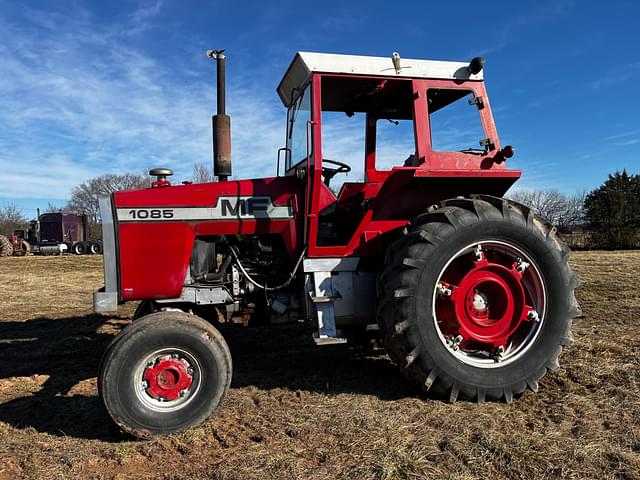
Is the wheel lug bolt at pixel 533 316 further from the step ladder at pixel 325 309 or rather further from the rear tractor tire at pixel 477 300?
the step ladder at pixel 325 309

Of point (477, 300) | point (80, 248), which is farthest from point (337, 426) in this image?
point (80, 248)

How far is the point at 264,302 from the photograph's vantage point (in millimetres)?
4531

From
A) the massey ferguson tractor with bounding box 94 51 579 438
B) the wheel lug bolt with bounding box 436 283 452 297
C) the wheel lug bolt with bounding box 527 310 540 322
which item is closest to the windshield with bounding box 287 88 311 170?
the massey ferguson tractor with bounding box 94 51 579 438

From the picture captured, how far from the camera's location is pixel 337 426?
11.1ft

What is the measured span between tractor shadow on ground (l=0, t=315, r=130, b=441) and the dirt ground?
0.02 metres

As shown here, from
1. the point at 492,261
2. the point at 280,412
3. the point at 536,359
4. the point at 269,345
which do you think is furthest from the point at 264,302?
the point at 536,359

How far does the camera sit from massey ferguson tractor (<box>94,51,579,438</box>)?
3.52 meters

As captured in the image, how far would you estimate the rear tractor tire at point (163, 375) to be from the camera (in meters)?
3.35

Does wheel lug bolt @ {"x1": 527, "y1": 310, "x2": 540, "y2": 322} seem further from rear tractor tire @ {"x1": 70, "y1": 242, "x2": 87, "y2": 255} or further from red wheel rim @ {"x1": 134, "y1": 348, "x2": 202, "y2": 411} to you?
rear tractor tire @ {"x1": 70, "y1": 242, "x2": 87, "y2": 255}

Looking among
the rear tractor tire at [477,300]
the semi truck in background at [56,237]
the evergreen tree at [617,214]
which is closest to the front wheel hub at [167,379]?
the rear tractor tire at [477,300]

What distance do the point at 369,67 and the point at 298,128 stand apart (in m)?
0.96

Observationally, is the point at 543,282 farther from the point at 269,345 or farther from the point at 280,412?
the point at 269,345

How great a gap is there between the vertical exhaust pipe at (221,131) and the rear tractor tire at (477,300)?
2.10 meters

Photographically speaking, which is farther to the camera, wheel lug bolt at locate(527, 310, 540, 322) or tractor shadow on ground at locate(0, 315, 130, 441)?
wheel lug bolt at locate(527, 310, 540, 322)
